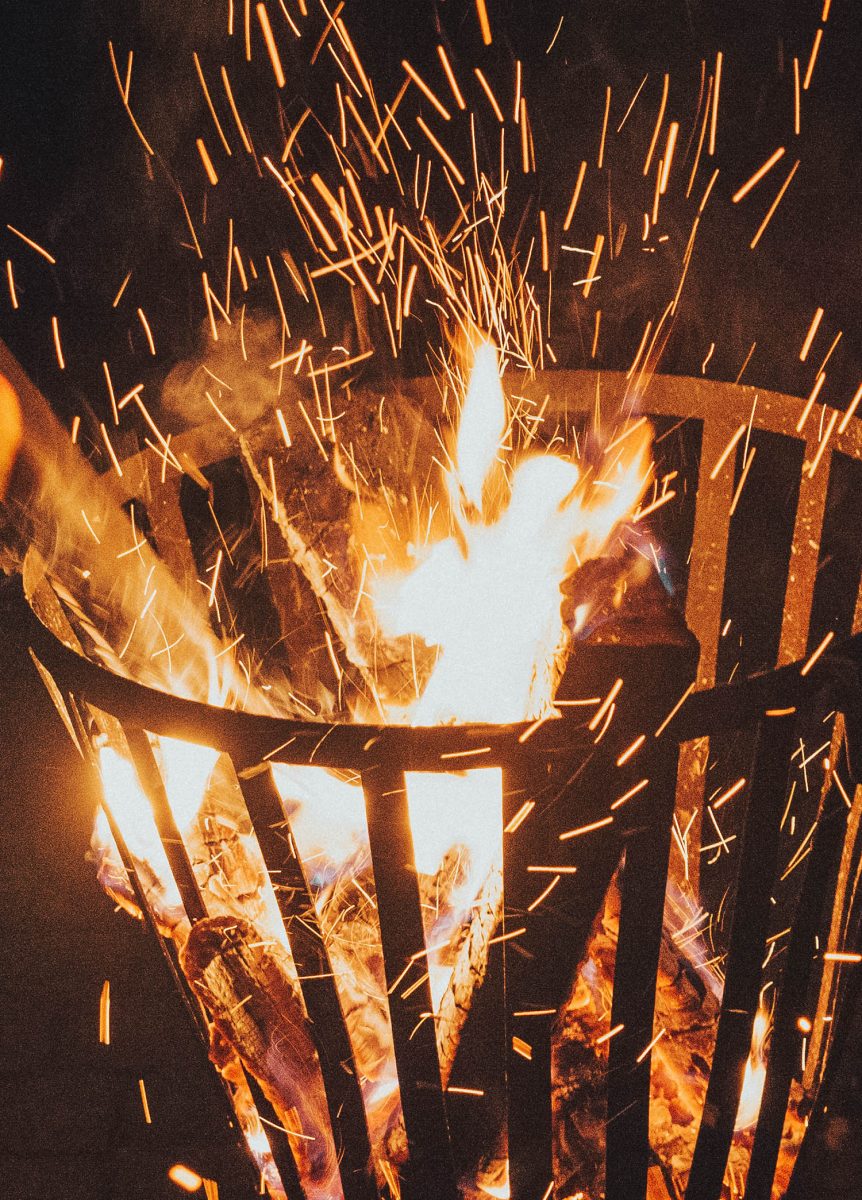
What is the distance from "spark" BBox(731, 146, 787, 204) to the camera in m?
2.06

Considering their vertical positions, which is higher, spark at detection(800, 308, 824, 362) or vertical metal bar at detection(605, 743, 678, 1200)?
spark at detection(800, 308, 824, 362)

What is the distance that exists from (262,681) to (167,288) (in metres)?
1.54

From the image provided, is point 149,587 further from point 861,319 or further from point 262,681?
point 861,319

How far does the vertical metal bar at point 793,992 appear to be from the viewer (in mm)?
1043

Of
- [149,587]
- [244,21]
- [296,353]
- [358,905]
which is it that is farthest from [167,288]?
[358,905]

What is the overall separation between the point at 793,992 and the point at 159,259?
8.73 ft

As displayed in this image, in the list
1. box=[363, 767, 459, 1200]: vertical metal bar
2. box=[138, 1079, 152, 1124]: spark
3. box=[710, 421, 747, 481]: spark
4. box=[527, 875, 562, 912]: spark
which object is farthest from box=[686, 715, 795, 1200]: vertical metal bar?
box=[138, 1079, 152, 1124]: spark

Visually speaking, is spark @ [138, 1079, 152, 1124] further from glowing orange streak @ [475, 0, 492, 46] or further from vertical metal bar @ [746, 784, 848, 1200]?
glowing orange streak @ [475, 0, 492, 46]

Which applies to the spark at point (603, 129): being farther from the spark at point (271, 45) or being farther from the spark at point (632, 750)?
the spark at point (632, 750)

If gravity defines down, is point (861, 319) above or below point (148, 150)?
below

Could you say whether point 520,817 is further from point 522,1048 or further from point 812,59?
point 812,59

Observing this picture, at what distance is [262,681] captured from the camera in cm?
183

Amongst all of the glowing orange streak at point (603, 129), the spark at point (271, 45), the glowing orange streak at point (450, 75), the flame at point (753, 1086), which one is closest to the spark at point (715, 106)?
the glowing orange streak at point (603, 129)

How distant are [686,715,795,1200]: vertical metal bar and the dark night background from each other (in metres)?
0.82
